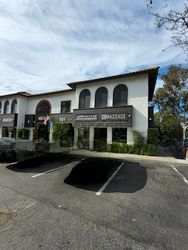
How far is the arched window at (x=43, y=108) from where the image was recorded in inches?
852

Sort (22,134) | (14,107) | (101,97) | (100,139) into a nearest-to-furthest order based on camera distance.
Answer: (100,139)
(101,97)
(22,134)
(14,107)

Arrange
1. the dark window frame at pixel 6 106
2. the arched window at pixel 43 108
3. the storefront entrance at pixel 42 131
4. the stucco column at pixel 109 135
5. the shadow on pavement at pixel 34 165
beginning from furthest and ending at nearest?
1. the dark window frame at pixel 6 106
2. the storefront entrance at pixel 42 131
3. the arched window at pixel 43 108
4. the stucco column at pixel 109 135
5. the shadow on pavement at pixel 34 165

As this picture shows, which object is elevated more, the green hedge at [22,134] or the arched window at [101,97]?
the arched window at [101,97]

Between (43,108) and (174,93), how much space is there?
19118 mm

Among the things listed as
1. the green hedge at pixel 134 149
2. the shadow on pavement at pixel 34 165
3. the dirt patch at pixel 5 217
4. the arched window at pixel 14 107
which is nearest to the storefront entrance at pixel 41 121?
the arched window at pixel 14 107

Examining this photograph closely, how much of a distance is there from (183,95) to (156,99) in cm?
388

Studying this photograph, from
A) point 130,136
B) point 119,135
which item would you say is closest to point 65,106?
point 119,135

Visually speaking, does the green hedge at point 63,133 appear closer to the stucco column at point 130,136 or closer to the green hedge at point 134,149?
the green hedge at point 134,149

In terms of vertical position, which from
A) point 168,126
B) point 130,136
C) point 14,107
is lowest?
point 130,136

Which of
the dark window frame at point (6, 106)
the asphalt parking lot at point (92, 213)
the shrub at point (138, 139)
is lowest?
the asphalt parking lot at point (92, 213)

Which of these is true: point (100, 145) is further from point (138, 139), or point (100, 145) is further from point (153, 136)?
point (153, 136)

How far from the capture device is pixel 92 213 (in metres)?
3.69

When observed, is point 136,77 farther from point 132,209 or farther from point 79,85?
point 132,209

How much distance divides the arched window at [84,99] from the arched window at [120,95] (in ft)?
10.1
